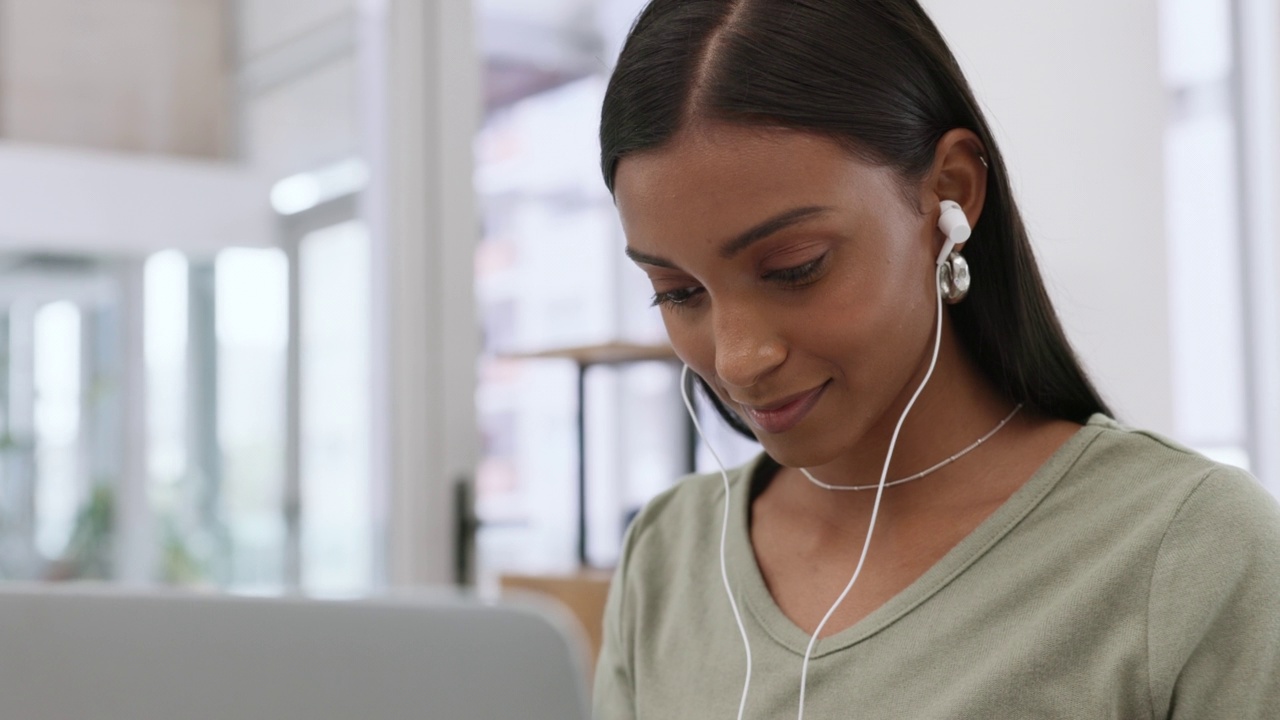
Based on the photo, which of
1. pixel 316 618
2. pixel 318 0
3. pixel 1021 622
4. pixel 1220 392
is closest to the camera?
pixel 316 618

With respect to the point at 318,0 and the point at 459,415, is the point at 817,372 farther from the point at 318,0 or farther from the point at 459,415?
the point at 318,0

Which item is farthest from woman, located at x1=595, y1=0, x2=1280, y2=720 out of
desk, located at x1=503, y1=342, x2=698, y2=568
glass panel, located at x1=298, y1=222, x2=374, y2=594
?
desk, located at x1=503, y1=342, x2=698, y2=568

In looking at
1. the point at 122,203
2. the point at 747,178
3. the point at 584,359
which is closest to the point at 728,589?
the point at 747,178

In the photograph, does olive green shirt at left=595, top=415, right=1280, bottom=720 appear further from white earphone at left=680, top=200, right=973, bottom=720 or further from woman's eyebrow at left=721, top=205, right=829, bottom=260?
woman's eyebrow at left=721, top=205, right=829, bottom=260

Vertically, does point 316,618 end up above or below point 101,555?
above

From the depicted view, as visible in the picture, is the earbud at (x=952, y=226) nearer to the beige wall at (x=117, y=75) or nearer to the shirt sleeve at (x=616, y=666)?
the shirt sleeve at (x=616, y=666)

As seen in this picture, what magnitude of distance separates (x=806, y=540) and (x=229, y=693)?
0.63 metres

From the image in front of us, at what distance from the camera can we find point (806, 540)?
3.40 ft

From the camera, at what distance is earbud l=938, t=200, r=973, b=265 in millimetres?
892

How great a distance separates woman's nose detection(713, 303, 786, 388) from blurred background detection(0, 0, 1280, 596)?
3.24 feet

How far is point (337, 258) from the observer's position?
8.12 feet

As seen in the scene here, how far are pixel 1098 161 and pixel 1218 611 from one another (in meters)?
1.19

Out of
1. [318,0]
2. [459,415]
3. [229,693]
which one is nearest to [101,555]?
[459,415]

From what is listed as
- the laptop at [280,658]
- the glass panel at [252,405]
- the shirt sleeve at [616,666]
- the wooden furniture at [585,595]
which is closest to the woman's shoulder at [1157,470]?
the shirt sleeve at [616,666]
